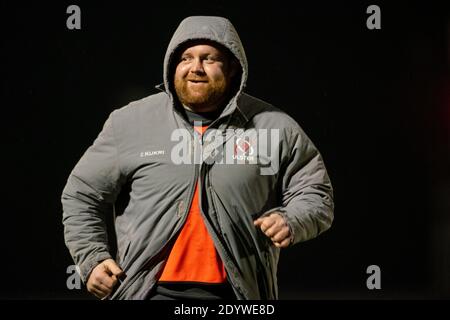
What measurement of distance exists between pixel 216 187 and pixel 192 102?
0.85ft

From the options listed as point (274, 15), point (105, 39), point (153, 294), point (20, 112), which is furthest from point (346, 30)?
point (153, 294)

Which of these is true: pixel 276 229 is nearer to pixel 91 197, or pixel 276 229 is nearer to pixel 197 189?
pixel 197 189

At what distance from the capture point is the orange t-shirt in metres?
1.91

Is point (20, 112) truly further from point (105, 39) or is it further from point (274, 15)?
point (274, 15)

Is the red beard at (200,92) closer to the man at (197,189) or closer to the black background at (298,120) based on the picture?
the man at (197,189)

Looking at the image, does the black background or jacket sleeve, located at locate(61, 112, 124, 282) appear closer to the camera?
jacket sleeve, located at locate(61, 112, 124, 282)

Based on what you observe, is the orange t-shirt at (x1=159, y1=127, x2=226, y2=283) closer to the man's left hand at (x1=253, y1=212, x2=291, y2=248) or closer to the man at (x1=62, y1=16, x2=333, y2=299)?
the man at (x1=62, y1=16, x2=333, y2=299)

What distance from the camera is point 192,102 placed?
2.07 m

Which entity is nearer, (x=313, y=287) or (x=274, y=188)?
(x=274, y=188)

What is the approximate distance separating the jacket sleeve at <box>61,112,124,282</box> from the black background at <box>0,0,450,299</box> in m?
0.96

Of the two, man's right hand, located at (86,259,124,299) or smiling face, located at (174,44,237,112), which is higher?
smiling face, located at (174,44,237,112)

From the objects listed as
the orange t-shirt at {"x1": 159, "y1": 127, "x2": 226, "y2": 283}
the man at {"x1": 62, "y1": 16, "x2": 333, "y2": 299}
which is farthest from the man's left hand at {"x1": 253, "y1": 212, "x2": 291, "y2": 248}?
the orange t-shirt at {"x1": 159, "y1": 127, "x2": 226, "y2": 283}

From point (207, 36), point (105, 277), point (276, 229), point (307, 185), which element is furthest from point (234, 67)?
point (105, 277)

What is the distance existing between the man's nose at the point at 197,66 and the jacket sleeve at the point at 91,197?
29 cm
